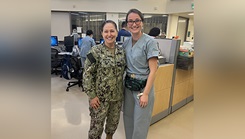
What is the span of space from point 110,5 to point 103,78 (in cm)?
562

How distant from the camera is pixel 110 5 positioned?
664 centimetres

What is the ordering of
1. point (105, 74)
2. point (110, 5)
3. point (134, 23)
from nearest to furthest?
point (134, 23), point (105, 74), point (110, 5)

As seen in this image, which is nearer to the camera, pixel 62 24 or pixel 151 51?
pixel 151 51

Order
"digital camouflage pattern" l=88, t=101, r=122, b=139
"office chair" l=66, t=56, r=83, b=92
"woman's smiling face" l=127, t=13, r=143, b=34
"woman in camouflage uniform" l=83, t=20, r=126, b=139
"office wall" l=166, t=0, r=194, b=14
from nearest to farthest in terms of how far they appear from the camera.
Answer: "woman's smiling face" l=127, t=13, r=143, b=34
"woman in camouflage uniform" l=83, t=20, r=126, b=139
"digital camouflage pattern" l=88, t=101, r=122, b=139
"office chair" l=66, t=56, r=83, b=92
"office wall" l=166, t=0, r=194, b=14

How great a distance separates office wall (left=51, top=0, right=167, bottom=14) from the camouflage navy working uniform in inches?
207

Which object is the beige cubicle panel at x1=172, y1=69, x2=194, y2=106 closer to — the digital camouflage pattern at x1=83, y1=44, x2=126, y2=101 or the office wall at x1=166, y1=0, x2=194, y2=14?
the digital camouflage pattern at x1=83, y1=44, x2=126, y2=101

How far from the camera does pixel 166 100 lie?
281cm

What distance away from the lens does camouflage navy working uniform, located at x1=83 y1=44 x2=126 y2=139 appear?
5.14 feet

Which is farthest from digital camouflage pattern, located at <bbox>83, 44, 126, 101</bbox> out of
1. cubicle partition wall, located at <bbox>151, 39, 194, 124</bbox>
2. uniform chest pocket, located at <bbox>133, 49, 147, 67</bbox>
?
cubicle partition wall, located at <bbox>151, 39, 194, 124</bbox>

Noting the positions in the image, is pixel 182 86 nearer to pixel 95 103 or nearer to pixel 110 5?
pixel 95 103

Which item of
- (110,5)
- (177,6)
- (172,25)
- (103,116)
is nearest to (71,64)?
(103,116)

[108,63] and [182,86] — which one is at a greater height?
[108,63]

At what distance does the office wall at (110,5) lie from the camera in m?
6.23
